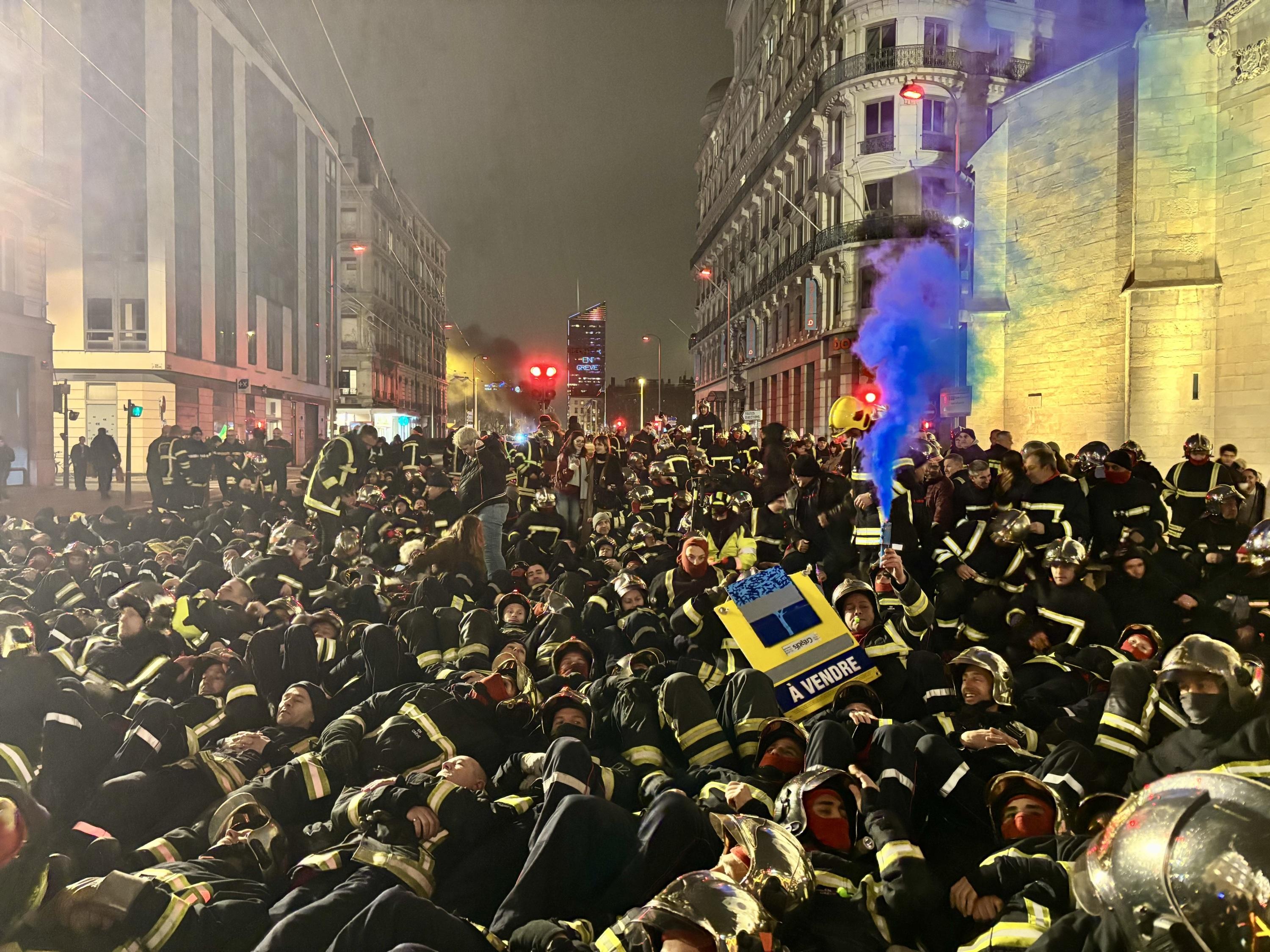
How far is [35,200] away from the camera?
69.1 ft

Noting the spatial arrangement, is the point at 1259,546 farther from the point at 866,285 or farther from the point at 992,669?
the point at 866,285

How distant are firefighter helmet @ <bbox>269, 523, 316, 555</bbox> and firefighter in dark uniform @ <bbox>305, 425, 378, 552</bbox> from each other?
3.69 ft

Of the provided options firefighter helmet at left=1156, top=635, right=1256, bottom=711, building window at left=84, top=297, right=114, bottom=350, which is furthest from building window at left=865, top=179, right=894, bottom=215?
firefighter helmet at left=1156, top=635, right=1256, bottom=711

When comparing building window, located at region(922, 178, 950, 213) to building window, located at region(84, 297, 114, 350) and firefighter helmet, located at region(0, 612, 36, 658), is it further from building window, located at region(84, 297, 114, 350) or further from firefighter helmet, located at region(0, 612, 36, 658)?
firefighter helmet, located at region(0, 612, 36, 658)

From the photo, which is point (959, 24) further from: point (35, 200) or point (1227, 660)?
point (1227, 660)

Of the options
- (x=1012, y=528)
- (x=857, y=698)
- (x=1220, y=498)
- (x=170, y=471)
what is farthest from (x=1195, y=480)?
(x=170, y=471)

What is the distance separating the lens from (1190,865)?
2068 millimetres

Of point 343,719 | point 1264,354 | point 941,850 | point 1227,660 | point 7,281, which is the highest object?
point 7,281

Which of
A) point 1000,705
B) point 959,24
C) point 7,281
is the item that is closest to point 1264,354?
point 1000,705

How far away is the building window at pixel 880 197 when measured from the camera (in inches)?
1281

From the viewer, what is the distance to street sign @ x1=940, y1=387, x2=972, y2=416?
77.9ft

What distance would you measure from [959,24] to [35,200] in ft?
103

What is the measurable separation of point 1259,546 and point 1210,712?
308cm

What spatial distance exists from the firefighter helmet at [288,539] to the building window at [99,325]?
2520 cm
